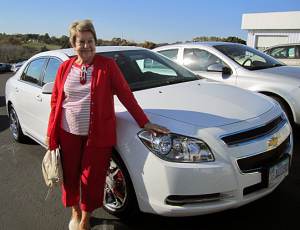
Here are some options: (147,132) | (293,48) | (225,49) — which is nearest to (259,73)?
(225,49)

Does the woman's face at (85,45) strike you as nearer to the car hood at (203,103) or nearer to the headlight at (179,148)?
the car hood at (203,103)

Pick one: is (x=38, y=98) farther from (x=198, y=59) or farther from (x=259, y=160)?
(x=198, y=59)

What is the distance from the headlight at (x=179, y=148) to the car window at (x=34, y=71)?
7.57 ft

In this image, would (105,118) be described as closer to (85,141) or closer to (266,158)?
(85,141)

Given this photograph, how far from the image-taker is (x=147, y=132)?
219 cm

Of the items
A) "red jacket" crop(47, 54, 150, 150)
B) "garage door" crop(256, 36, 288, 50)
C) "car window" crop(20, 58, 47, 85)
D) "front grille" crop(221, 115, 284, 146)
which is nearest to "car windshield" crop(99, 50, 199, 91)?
"red jacket" crop(47, 54, 150, 150)

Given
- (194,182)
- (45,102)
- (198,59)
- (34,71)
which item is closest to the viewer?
(194,182)

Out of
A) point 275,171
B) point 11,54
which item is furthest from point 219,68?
point 11,54

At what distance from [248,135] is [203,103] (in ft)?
1.81

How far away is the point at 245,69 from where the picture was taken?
4.75 metres

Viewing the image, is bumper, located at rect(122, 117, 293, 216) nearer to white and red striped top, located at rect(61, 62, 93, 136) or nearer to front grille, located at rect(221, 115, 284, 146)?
front grille, located at rect(221, 115, 284, 146)

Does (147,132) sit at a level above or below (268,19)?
below

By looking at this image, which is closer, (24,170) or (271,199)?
(271,199)

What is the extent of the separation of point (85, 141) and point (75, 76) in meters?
0.53
